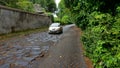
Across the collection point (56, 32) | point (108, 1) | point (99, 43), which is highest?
point (108, 1)

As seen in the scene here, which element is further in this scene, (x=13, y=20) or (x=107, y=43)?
(x=13, y=20)

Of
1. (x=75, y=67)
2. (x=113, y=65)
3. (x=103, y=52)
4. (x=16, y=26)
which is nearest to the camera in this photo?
(x=113, y=65)

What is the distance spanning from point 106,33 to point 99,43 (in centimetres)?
57

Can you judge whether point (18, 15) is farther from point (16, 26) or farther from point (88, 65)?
point (88, 65)

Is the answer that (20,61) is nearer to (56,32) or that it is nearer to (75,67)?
(75,67)

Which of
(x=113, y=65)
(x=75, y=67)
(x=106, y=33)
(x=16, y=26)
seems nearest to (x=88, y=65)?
(x=75, y=67)

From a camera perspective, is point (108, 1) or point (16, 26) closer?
point (108, 1)

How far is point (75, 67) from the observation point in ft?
24.4

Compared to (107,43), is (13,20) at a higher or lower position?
lower

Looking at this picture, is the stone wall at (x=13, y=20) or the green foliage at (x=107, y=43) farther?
the stone wall at (x=13, y=20)

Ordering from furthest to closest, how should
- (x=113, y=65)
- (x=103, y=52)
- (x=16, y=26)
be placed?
1. (x=16, y=26)
2. (x=103, y=52)
3. (x=113, y=65)

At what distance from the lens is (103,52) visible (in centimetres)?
561

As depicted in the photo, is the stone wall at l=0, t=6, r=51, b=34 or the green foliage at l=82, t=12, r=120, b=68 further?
the stone wall at l=0, t=6, r=51, b=34

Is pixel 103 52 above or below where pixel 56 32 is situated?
above
